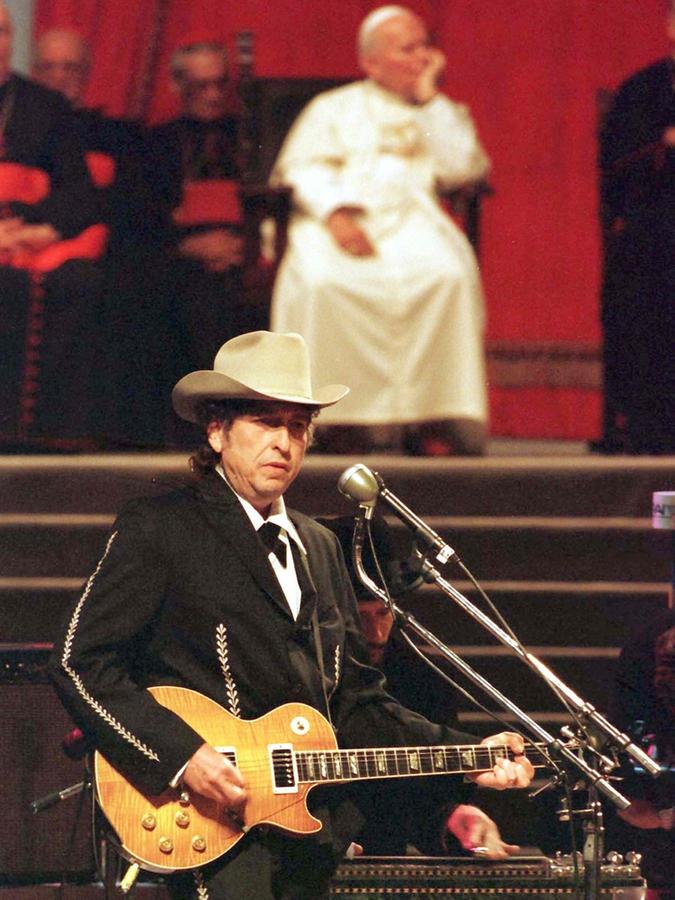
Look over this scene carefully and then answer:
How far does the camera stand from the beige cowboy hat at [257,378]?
3592 millimetres

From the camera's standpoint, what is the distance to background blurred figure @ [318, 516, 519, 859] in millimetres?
3707

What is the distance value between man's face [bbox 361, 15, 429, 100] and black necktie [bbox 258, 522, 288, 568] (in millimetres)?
4760

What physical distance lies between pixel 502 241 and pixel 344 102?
1.34 m

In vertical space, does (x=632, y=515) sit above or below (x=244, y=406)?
below

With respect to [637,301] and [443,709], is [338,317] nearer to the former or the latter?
[637,301]

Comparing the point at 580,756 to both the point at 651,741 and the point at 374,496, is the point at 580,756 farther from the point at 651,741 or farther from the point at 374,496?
the point at 651,741

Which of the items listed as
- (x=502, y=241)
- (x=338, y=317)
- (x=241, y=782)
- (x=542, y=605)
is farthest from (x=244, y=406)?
(x=502, y=241)

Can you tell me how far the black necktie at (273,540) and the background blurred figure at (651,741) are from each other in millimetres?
1065

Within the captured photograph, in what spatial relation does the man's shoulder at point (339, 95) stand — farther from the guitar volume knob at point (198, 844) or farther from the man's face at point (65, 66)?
the guitar volume knob at point (198, 844)

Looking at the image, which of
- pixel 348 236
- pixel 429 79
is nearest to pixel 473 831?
pixel 348 236

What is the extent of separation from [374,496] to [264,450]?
0.92 ft

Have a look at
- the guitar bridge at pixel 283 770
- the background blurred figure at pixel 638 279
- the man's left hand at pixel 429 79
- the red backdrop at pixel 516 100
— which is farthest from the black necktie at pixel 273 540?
the red backdrop at pixel 516 100

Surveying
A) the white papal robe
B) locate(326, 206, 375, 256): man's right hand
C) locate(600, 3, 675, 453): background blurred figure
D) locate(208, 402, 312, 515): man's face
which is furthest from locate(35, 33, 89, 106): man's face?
locate(208, 402, 312, 515): man's face

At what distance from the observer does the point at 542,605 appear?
246 inches
